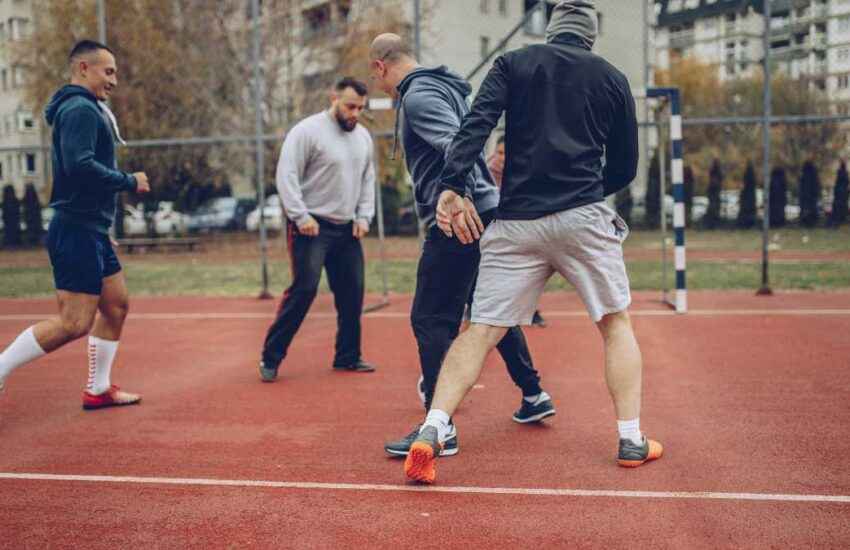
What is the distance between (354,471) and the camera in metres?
4.23

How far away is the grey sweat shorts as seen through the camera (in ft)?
13.1

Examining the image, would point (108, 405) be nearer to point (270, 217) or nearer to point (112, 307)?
point (112, 307)

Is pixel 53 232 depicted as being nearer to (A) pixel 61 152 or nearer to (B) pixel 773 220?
(A) pixel 61 152

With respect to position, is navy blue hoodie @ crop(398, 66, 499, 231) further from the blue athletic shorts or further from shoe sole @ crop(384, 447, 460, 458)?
the blue athletic shorts

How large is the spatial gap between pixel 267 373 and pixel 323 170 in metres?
1.52

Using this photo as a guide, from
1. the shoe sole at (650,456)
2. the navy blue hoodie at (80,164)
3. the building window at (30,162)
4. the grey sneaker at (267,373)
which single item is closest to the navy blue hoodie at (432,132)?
the shoe sole at (650,456)

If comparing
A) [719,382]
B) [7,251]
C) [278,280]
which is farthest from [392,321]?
[7,251]

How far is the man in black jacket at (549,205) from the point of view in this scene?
3947 millimetres

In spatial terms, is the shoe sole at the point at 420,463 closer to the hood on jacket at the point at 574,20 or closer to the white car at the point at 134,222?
the hood on jacket at the point at 574,20

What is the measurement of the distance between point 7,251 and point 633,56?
1426 cm

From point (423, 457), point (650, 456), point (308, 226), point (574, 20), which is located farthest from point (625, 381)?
point (308, 226)

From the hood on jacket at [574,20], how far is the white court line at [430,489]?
2.00 meters

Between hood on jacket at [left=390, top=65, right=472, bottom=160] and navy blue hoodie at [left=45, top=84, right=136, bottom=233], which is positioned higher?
hood on jacket at [left=390, top=65, right=472, bottom=160]

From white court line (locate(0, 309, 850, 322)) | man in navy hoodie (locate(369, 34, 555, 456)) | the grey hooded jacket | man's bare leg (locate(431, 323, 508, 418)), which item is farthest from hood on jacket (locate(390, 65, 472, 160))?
white court line (locate(0, 309, 850, 322))
